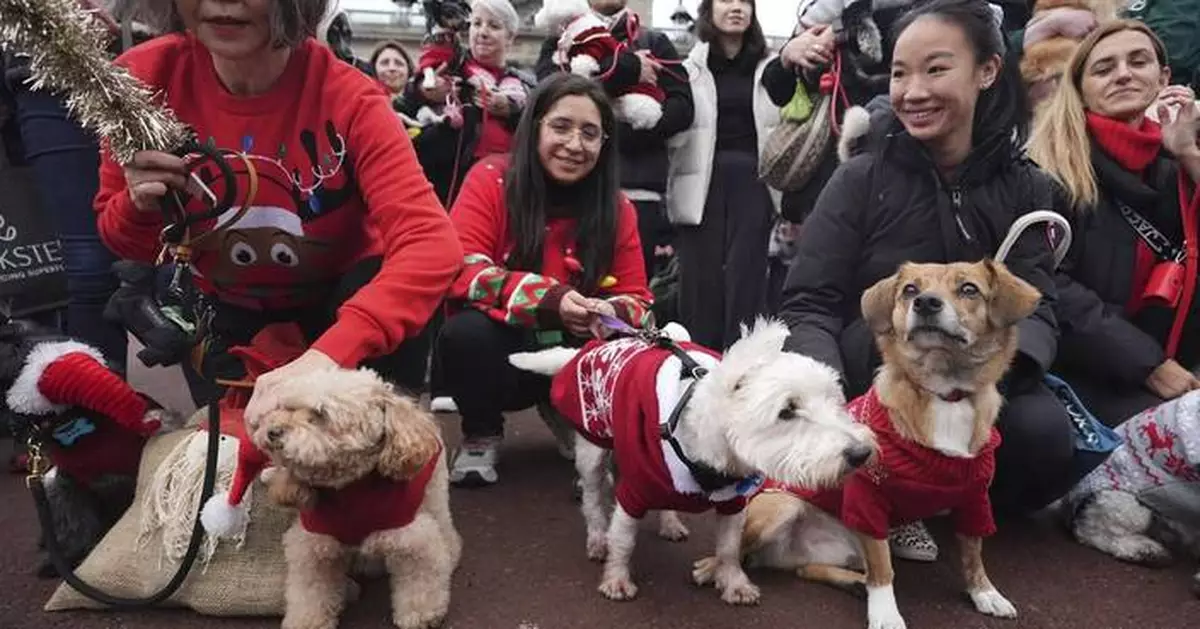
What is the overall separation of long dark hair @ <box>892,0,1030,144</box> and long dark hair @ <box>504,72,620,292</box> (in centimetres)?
122

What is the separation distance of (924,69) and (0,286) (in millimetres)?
3582

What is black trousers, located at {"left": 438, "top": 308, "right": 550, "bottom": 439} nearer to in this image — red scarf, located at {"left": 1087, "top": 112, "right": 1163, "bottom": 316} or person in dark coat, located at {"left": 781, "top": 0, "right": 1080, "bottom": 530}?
person in dark coat, located at {"left": 781, "top": 0, "right": 1080, "bottom": 530}

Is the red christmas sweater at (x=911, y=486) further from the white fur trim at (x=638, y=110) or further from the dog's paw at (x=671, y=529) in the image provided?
the white fur trim at (x=638, y=110)

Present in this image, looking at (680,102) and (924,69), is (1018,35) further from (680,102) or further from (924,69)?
(924,69)

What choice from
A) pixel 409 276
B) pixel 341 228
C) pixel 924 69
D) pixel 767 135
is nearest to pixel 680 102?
pixel 767 135

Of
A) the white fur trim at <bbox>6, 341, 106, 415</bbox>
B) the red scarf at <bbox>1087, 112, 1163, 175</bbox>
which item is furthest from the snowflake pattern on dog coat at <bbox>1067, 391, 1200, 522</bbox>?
the white fur trim at <bbox>6, 341, 106, 415</bbox>

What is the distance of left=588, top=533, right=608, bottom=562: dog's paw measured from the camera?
2.75 meters

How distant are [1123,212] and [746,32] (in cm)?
235

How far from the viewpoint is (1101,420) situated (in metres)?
3.12

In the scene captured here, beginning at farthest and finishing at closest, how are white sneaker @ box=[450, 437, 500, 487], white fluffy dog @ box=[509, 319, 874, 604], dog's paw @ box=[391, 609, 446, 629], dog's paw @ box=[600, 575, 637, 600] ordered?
white sneaker @ box=[450, 437, 500, 487] → dog's paw @ box=[600, 575, 637, 600] → dog's paw @ box=[391, 609, 446, 629] → white fluffy dog @ box=[509, 319, 874, 604]

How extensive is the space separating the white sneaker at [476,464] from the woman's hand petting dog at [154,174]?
5.67 feet

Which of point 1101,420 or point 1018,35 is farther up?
point 1018,35

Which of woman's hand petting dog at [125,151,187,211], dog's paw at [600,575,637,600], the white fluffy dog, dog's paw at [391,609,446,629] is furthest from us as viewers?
dog's paw at [600,575,637,600]

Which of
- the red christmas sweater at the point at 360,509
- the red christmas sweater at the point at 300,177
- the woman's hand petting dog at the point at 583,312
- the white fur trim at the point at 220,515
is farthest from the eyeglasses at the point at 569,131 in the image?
the white fur trim at the point at 220,515
